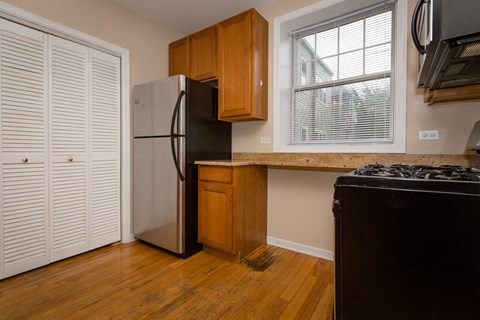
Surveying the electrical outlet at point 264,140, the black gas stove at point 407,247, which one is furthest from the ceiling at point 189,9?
the black gas stove at point 407,247

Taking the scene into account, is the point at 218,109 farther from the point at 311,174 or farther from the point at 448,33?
the point at 448,33

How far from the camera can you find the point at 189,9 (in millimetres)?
2602

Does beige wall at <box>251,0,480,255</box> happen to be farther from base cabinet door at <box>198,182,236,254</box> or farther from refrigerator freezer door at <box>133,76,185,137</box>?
refrigerator freezer door at <box>133,76,185,137</box>

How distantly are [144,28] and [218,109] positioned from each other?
54.2 inches

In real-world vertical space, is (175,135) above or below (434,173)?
above

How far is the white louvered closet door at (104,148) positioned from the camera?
2361mm

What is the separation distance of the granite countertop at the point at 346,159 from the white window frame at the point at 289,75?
0.05m

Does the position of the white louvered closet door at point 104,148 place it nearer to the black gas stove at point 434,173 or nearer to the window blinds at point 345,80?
the window blinds at point 345,80

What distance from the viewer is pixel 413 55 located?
5.94ft

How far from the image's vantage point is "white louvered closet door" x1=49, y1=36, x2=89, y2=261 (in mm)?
2092

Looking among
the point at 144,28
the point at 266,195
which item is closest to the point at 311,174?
the point at 266,195

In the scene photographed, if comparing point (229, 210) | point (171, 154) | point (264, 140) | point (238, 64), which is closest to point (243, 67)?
point (238, 64)

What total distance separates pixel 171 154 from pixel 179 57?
56.2 inches

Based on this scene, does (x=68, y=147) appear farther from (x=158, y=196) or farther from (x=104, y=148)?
(x=158, y=196)
